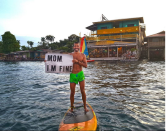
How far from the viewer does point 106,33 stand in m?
46.3

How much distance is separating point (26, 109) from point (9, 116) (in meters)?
0.71

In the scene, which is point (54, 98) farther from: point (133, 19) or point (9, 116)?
point (133, 19)

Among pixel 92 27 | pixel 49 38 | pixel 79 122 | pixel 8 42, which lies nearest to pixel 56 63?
pixel 79 122

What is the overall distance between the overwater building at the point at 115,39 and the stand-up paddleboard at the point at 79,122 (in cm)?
3406

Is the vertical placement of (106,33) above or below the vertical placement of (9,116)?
above

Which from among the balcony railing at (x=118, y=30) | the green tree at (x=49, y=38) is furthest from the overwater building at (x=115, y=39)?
the green tree at (x=49, y=38)

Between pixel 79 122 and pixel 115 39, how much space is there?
1661 inches

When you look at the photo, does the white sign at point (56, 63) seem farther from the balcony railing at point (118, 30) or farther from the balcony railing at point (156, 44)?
the balcony railing at point (118, 30)

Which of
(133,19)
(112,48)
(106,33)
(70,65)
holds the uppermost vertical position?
(133,19)

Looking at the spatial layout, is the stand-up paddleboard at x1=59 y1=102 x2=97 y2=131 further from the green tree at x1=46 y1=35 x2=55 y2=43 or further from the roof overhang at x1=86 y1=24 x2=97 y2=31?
the green tree at x1=46 y1=35 x2=55 y2=43

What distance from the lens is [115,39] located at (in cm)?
4409

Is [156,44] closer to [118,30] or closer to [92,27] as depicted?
[118,30]

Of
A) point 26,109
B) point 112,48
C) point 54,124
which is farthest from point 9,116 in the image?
point 112,48

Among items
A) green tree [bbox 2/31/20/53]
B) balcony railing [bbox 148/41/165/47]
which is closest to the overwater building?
balcony railing [bbox 148/41/165/47]
